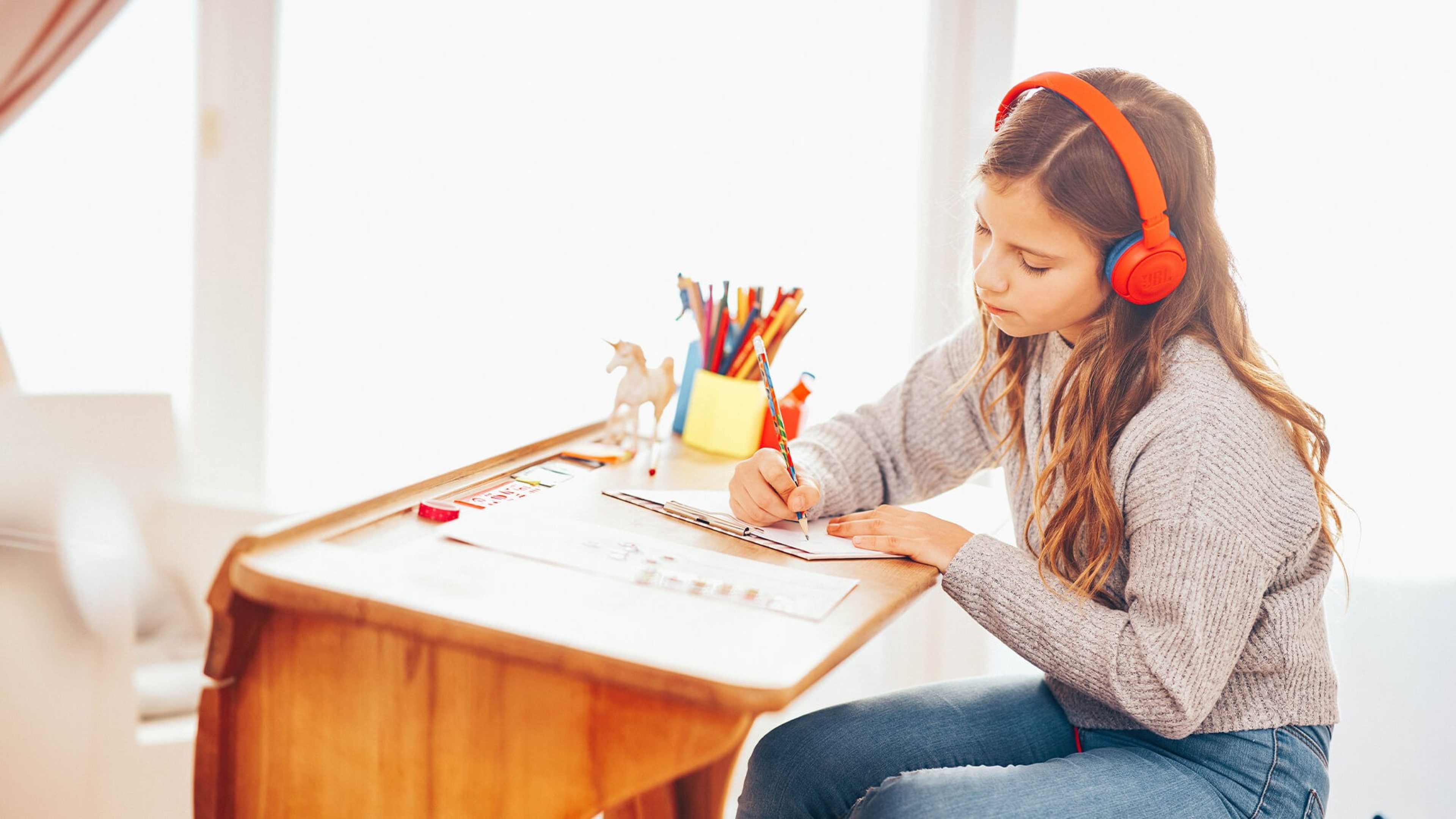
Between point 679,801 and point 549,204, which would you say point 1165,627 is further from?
point 549,204

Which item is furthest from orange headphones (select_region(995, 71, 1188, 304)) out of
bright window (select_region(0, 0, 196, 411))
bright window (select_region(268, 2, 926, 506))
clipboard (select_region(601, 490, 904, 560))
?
bright window (select_region(0, 0, 196, 411))

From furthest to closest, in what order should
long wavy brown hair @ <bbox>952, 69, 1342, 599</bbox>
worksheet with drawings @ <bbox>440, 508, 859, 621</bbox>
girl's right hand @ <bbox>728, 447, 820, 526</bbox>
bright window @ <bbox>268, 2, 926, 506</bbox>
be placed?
bright window @ <bbox>268, 2, 926, 506</bbox> → girl's right hand @ <bbox>728, 447, 820, 526</bbox> → long wavy brown hair @ <bbox>952, 69, 1342, 599</bbox> → worksheet with drawings @ <bbox>440, 508, 859, 621</bbox>

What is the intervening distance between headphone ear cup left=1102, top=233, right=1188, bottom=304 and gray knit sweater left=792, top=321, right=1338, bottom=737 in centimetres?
7

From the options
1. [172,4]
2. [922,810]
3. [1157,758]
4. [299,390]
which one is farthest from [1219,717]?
[172,4]

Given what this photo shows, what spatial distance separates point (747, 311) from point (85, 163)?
5.58 ft

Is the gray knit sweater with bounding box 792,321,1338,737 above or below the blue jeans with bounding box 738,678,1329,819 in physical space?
above

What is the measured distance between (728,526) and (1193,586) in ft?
1.40

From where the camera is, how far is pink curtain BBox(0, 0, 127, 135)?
2164 millimetres

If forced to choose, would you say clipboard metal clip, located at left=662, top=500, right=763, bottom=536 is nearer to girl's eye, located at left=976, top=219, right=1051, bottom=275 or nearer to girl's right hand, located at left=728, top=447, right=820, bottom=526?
girl's right hand, located at left=728, top=447, right=820, bottom=526

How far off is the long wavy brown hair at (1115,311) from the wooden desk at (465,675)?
0.18 m

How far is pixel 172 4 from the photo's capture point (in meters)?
2.27

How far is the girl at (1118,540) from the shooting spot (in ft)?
2.94

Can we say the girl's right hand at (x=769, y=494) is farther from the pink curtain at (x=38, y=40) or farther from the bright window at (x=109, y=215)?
the pink curtain at (x=38, y=40)

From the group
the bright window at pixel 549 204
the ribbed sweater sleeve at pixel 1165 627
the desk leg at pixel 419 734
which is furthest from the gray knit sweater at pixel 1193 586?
the bright window at pixel 549 204
